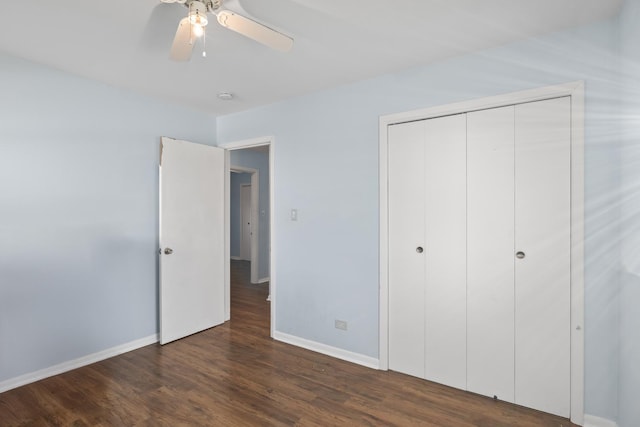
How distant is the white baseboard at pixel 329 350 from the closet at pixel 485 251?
0.19 metres

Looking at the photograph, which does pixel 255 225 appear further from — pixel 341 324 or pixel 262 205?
pixel 341 324

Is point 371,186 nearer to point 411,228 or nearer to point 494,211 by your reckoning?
point 411,228

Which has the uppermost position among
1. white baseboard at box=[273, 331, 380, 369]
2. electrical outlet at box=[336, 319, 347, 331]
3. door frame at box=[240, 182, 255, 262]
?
door frame at box=[240, 182, 255, 262]

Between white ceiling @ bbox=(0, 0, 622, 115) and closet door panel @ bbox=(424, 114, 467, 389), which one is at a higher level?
white ceiling @ bbox=(0, 0, 622, 115)

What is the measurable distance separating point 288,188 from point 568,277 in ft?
7.74

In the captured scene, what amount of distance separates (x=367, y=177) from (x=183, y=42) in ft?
5.52

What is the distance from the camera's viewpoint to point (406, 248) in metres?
2.74

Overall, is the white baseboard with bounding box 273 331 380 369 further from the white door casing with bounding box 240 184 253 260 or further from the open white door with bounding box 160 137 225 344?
the white door casing with bounding box 240 184 253 260

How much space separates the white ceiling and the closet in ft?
1.70

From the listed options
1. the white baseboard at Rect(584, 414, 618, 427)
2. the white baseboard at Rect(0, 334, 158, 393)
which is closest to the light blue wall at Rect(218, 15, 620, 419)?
the white baseboard at Rect(584, 414, 618, 427)

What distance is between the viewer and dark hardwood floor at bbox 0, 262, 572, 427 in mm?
2152

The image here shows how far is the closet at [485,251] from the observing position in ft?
7.16

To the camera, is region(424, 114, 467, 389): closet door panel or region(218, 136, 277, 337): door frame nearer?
region(424, 114, 467, 389): closet door panel

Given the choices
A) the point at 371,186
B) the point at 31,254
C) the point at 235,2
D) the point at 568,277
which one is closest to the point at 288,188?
the point at 371,186
